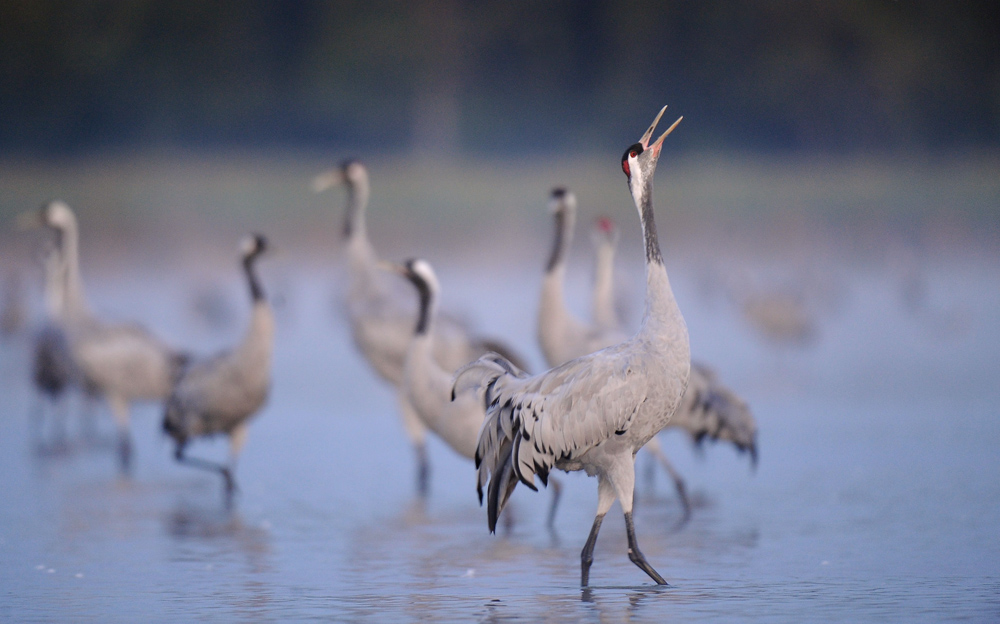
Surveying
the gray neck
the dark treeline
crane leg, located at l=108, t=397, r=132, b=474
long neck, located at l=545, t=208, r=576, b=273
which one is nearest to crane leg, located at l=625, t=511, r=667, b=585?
the gray neck

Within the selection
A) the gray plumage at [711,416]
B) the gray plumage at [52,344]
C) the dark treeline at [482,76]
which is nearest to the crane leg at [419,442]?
the gray plumage at [711,416]

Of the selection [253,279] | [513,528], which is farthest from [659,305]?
[253,279]

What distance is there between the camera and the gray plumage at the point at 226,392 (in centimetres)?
784

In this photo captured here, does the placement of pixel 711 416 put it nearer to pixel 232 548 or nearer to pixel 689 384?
pixel 689 384

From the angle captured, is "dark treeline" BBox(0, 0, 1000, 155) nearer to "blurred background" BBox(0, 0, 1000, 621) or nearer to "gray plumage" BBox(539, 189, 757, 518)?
"blurred background" BBox(0, 0, 1000, 621)

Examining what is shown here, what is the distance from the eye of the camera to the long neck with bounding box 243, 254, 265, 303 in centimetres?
819

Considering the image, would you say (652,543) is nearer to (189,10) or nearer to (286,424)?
(286,424)

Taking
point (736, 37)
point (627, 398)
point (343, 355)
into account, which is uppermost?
point (736, 37)

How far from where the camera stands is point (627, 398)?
5176mm

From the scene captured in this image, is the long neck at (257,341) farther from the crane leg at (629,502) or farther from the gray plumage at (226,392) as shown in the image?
the crane leg at (629,502)

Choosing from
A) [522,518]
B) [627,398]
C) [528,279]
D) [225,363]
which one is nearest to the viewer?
[627,398]

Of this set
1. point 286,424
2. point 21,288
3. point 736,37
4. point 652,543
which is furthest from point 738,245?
point 652,543

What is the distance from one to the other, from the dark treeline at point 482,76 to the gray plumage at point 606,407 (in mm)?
20292

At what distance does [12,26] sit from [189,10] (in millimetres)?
3238
